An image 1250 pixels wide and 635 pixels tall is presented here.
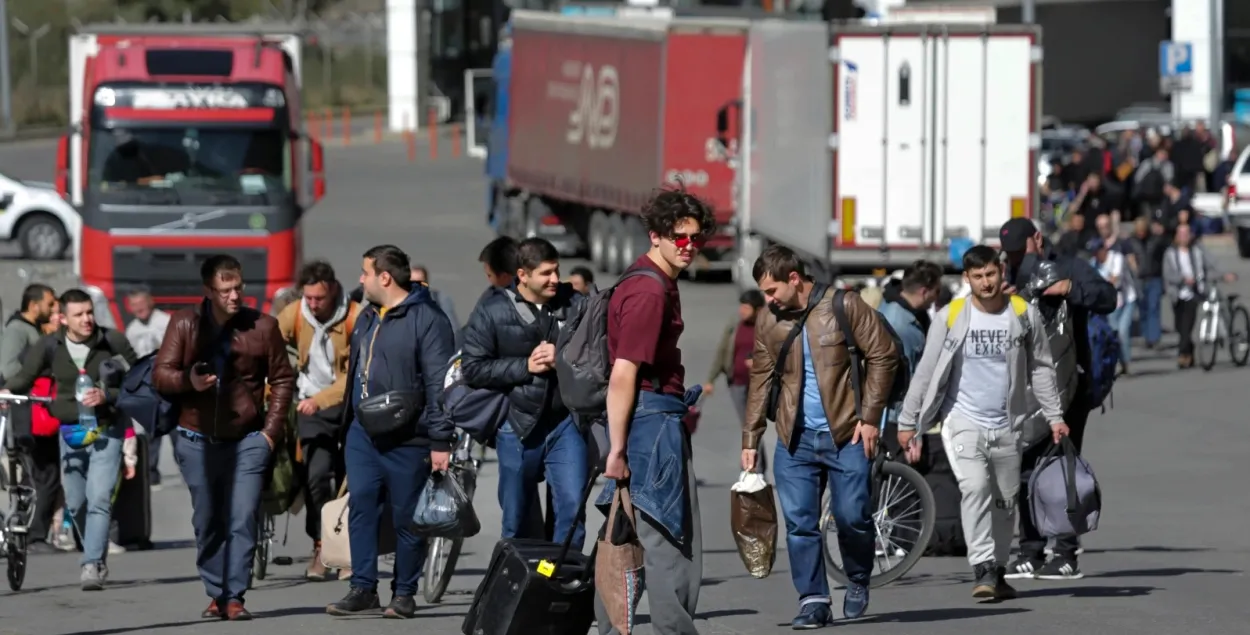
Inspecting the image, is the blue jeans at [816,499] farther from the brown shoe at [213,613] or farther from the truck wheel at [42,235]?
the truck wheel at [42,235]

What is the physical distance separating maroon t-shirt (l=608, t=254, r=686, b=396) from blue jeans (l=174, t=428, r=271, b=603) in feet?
8.98

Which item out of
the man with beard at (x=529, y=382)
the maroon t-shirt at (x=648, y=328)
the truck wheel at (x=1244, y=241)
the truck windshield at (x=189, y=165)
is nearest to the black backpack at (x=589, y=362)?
the maroon t-shirt at (x=648, y=328)

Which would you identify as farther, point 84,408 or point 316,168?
point 316,168

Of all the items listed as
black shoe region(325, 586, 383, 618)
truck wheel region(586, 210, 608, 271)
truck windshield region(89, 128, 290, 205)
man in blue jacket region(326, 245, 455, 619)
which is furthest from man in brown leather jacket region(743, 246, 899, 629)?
truck wheel region(586, 210, 608, 271)

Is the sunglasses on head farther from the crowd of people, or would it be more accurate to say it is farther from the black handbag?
the black handbag

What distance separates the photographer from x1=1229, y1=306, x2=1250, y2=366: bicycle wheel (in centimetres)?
2242

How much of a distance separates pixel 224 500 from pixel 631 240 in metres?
21.9

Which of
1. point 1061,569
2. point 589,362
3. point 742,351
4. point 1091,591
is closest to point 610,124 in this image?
point 742,351

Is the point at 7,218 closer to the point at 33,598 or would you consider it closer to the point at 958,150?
the point at 958,150

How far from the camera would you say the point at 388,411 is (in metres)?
9.76

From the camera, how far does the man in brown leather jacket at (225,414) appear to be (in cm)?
988

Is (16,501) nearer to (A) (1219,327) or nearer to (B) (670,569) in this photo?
(B) (670,569)

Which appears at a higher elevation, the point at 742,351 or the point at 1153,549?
the point at 742,351

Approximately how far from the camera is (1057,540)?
11.1m
